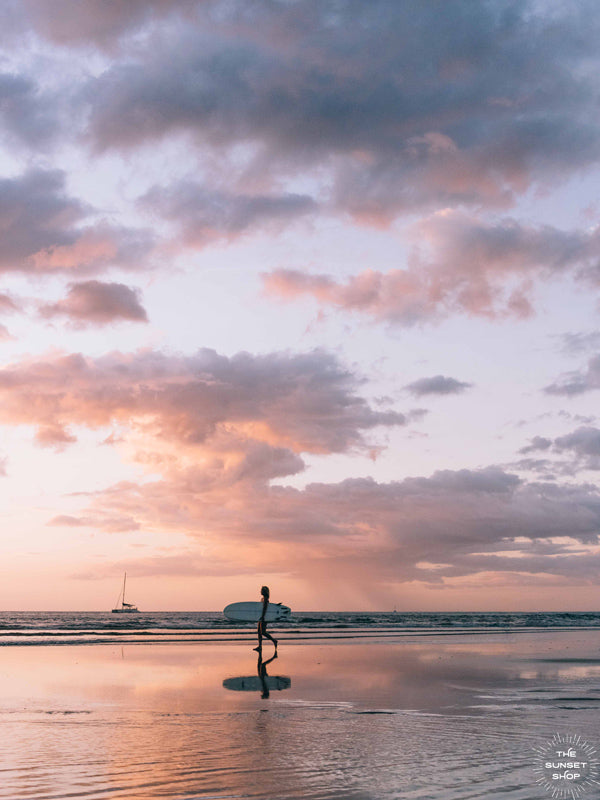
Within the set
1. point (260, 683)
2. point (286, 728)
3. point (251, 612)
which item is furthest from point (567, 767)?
point (251, 612)

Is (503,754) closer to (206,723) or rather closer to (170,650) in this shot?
(206,723)

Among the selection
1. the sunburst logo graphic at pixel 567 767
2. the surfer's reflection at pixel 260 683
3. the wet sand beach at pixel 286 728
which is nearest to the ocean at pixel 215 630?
the wet sand beach at pixel 286 728

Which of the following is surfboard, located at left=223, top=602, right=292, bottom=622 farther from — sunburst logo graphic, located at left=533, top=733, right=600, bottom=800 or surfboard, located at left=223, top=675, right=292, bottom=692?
sunburst logo graphic, located at left=533, top=733, right=600, bottom=800

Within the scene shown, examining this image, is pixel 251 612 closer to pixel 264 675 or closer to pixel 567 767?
pixel 264 675

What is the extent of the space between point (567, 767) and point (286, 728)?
5.58 meters

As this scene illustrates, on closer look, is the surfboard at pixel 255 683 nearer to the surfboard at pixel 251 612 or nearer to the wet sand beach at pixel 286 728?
the wet sand beach at pixel 286 728

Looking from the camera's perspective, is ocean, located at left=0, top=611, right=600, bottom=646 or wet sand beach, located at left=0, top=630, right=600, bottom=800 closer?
wet sand beach, located at left=0, top=630, right=600, bottom=800

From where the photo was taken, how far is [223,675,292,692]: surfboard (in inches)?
843

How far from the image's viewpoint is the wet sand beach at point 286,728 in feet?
33.5

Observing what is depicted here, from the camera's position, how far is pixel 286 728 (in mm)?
14539

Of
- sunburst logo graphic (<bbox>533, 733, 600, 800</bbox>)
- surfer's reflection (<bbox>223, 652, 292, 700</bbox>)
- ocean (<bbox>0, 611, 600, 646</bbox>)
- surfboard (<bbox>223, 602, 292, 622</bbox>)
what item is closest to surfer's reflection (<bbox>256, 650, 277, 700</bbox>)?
surfer's reflection (<bbox>223, 652, 292, 700</bbox>)

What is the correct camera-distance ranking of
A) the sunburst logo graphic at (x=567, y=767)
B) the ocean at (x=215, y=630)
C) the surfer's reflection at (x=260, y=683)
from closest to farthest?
the sunburst logo graphic at (x=567, y=767) → the surfer's reflection at (x=260, y=683) → the ocean at (x=215, y=630)

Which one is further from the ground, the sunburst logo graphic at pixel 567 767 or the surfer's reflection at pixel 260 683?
the sunburst logo graphic at pixel 567 767

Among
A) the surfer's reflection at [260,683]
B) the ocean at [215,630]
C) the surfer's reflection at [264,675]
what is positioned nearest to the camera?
the surfer's reflection at [264,675]
